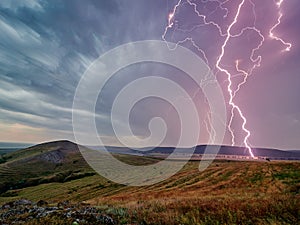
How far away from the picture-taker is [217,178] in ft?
112

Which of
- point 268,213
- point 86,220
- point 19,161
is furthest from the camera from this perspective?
point 19,161

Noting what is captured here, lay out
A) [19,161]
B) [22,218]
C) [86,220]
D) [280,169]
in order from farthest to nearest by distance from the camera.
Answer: [19,161]
[280,169]
[22,218]
[86,220]

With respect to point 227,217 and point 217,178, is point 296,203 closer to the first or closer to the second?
point 227,217

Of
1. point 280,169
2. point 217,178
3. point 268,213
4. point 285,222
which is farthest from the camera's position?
point 217,178

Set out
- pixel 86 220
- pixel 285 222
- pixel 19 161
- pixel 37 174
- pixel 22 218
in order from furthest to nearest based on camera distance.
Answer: pixel 19 161 → pixel 37 174 → pixel 22 218 → pixel 86 220 → pixel 285 222

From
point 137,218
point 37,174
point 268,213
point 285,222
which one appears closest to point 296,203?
point 268,213

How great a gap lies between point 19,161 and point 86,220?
225m

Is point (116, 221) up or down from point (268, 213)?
down

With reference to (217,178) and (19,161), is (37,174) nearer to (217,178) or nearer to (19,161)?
(19,161)

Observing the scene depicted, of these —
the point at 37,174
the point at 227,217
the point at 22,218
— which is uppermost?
the point at 227,217

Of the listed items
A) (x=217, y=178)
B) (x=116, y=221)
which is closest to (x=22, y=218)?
(x=116, y=221)

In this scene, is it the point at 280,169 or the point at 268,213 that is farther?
the point at 280,169

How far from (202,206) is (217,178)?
2359cm

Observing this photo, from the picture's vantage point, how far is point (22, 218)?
12.4m
